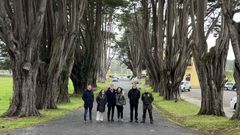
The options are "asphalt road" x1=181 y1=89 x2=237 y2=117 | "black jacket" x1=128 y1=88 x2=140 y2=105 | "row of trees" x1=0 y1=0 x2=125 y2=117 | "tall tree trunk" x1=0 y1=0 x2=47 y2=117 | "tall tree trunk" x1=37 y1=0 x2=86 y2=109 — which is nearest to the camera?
"black jacket" x1=128 y1=88 x2=140 y2=105

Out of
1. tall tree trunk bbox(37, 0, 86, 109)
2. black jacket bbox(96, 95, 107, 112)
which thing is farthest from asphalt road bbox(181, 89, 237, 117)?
tall tree trunk bbox(37, 0, 86, 109)

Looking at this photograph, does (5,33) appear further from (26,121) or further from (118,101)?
(118,101)

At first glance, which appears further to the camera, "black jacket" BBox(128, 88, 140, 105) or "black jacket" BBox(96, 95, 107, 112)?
"black jacket" BBox(128, 88, 140, 105)

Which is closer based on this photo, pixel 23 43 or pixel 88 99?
pixel 88 99

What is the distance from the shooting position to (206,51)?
79.4 feet

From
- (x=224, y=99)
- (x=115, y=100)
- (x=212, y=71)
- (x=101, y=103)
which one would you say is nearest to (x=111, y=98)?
(x=115, y=100)

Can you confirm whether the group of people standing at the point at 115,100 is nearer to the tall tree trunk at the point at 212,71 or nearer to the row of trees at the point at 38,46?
the row of trees at the point at 38,46

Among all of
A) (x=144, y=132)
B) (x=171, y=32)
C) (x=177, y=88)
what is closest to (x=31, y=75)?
(x=144, y=132)

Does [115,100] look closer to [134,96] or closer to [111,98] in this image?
[111,98]

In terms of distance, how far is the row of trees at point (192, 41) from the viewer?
2364cm

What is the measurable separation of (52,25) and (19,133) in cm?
1361

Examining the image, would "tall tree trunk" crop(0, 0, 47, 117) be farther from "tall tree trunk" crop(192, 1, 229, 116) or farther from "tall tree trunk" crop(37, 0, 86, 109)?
"tall tree trunk" crop(192, 1, 229, 116)

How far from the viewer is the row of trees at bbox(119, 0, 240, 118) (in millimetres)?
23641

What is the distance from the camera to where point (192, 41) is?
85.4 feet
